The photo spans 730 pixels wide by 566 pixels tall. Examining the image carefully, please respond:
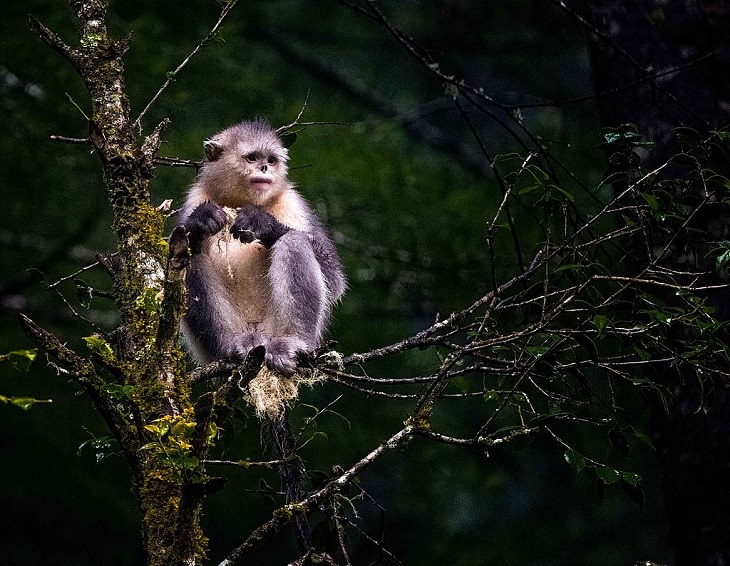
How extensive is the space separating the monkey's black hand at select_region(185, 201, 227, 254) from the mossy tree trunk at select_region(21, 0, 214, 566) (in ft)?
3.11

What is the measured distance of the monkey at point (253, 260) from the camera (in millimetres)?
4441

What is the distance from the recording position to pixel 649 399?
13.5 ft

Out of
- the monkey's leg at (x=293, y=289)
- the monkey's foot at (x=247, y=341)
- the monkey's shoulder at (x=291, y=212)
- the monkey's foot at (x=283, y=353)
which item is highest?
the monkey's shoulder at (x=291, y=212)

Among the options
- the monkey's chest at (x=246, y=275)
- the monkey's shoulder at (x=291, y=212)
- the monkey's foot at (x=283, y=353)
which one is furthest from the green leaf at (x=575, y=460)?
the monkey's shoulder at (x=291, y=212)

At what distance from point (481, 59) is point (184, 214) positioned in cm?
600

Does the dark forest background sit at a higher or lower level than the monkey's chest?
higher

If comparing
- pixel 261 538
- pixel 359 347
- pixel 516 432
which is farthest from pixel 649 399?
pixel 359 347

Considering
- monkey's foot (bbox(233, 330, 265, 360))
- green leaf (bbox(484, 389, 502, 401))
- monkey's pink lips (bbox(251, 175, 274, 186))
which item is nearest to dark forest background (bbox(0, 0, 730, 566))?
monkey's pink lips (bbox(251, 175, 274, 186))

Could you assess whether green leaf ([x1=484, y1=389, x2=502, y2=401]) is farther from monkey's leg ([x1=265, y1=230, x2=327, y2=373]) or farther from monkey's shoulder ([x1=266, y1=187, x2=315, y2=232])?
monkey's shoulder ([x1=266, y1=187, x2=315, y2=232])

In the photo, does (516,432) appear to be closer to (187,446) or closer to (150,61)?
(187,446)

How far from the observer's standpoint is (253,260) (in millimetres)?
4758

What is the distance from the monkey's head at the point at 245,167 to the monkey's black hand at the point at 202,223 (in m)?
0.50

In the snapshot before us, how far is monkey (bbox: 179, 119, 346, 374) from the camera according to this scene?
4441 mm

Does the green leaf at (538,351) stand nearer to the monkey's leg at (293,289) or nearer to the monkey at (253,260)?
the monkey at (253,260)
